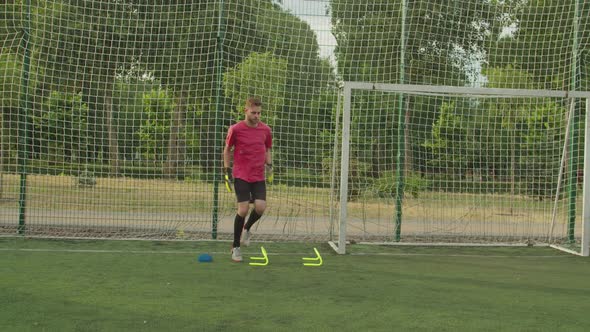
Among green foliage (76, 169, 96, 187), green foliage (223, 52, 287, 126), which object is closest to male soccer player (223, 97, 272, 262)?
green foliage (223, 52, 287, 126)

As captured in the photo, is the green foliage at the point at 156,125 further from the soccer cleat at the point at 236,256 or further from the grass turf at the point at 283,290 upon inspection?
the soccer cleat at the point at 236,256

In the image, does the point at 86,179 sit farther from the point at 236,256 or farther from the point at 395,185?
the point at 395,185

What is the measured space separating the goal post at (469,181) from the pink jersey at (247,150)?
6.42 ft

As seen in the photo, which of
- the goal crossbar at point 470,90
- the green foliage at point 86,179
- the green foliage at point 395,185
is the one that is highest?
the goal crossbar at point 470,90

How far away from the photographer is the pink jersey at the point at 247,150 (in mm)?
6098

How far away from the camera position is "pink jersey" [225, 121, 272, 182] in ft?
20.0

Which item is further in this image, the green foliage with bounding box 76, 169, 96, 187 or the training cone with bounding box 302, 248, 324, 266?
the green foliage with bounding box 76, 169, 96, 187

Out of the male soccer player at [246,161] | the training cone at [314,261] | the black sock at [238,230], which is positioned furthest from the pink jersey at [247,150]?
the training cone at [314,261]

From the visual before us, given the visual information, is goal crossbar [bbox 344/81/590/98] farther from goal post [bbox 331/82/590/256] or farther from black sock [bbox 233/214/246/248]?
black sock [bbox 233/214/246/248]

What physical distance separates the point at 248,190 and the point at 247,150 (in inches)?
17.2

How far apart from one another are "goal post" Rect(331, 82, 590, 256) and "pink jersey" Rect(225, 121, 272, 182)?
1957 mm

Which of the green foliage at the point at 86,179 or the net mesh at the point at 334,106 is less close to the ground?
the net mesh at the point at 334,106

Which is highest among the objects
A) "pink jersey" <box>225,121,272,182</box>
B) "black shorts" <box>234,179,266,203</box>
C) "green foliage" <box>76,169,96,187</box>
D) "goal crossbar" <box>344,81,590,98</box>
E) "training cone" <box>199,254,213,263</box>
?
"goal crossbar" <box>344,81,590,98</box>

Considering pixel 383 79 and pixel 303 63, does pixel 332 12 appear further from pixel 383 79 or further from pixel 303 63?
pixel 383 79
